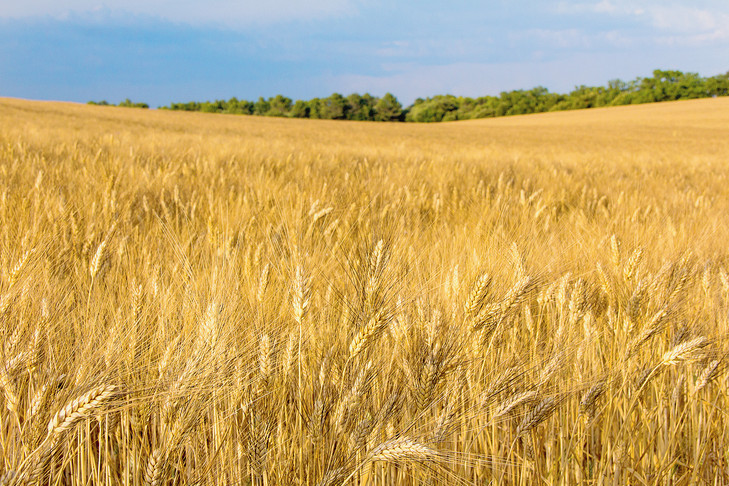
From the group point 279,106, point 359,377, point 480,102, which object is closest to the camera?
point 359,377

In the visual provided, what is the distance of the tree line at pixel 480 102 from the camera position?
161ft

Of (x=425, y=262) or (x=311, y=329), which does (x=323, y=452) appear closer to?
(x=311, y=329)

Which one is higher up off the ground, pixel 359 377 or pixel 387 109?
pixel 387 109

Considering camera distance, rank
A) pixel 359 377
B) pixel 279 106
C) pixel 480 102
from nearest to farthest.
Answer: pixel 359 377, pixel 480 102, pixel 279 106

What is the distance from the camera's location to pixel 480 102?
60219 millimetres

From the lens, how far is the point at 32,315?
89 cm

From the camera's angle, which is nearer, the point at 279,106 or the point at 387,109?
the point at 387,109

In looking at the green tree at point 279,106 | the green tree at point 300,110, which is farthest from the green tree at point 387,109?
the green tree at point 279,106

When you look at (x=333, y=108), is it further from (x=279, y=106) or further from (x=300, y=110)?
(x=279, y=106)

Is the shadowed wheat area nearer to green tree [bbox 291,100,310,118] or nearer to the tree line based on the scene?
the tree line

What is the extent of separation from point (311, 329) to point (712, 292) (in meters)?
1.23

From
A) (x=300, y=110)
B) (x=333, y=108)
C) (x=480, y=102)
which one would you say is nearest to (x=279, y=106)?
(x=300, y=110)

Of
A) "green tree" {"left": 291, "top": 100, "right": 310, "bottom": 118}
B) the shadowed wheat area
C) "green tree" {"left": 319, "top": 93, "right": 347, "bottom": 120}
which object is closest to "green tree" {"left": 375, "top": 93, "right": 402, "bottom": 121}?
"green tree" {"left": 319, "top": 93, "right": 347, "bottom": 120}

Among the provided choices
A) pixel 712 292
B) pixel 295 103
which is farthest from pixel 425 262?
pixel 295 103
